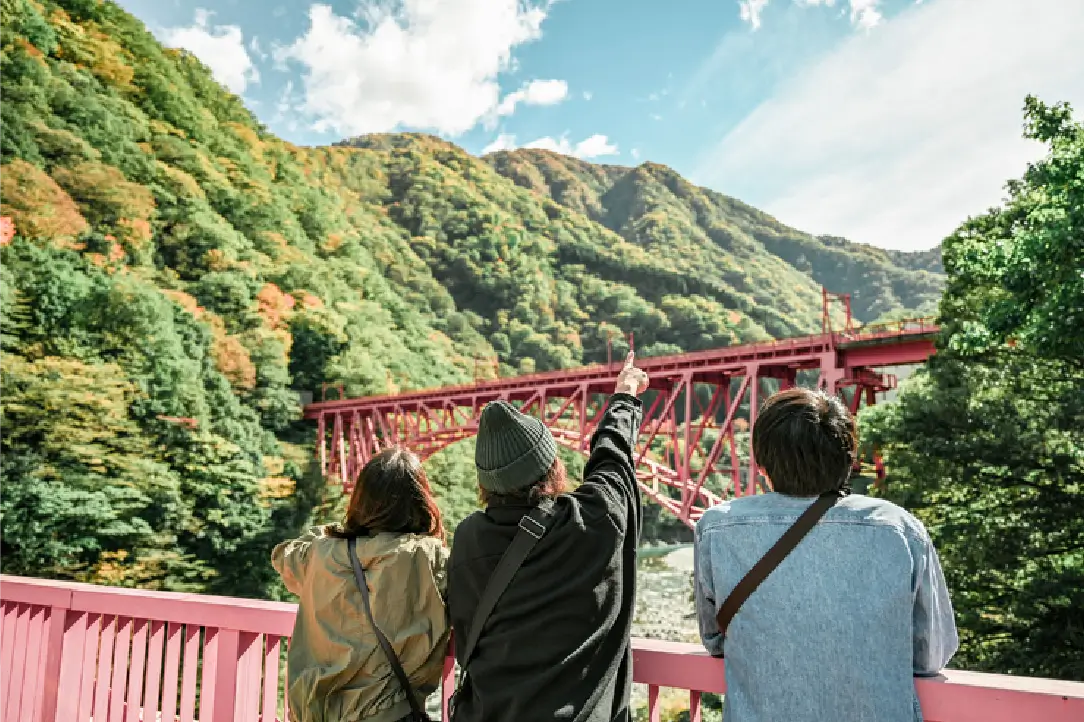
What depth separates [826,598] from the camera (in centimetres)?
115

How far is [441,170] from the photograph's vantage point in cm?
7575

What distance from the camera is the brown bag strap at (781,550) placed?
3.88 ft

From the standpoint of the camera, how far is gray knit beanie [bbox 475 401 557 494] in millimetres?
1410

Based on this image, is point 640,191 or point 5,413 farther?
point 640,191

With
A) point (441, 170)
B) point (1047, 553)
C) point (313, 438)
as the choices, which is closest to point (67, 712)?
point (1047, 553)

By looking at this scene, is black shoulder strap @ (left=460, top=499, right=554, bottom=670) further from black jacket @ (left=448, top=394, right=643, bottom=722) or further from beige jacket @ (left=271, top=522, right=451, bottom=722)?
beige jacket @ (left=271, top=522, right=451, bottom=722)

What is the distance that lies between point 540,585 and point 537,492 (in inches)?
7.5

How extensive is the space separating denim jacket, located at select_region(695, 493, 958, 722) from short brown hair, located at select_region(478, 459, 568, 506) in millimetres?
387

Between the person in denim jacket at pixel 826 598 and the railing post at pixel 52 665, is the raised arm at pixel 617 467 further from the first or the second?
the railing post at pixel 52 665

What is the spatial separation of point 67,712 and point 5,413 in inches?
556

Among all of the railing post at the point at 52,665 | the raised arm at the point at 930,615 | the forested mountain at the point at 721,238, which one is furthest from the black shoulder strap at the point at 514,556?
the forested mountain at the point at 721,238

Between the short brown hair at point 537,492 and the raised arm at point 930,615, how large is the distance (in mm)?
673

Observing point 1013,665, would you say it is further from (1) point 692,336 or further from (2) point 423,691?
(1) point 692,336

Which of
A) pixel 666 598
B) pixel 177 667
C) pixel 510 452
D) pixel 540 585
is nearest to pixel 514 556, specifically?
pixel 540 585
